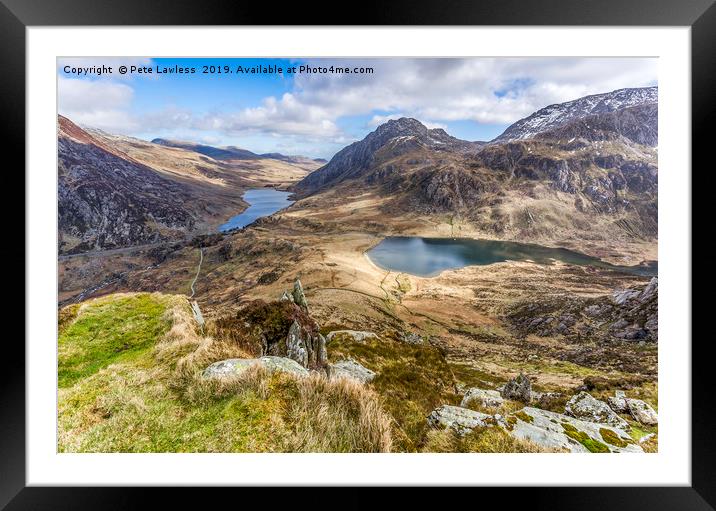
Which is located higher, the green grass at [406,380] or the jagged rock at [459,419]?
the jagged rock at [459,419]

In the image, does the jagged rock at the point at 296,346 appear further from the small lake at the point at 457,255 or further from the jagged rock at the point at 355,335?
the small lake at the point at 457,255

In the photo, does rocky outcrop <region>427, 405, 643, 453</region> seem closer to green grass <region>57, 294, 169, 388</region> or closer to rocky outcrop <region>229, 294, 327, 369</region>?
rocky outcrop <region>229, 294, 327, 369</region>

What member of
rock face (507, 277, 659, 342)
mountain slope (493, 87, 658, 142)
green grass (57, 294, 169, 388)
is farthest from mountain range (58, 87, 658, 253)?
green grass (57, 294, 169, 388)

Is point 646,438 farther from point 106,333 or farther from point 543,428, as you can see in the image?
point 106,333

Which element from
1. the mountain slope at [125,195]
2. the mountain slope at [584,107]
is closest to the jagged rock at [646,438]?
the mountain slope at [125,195]
